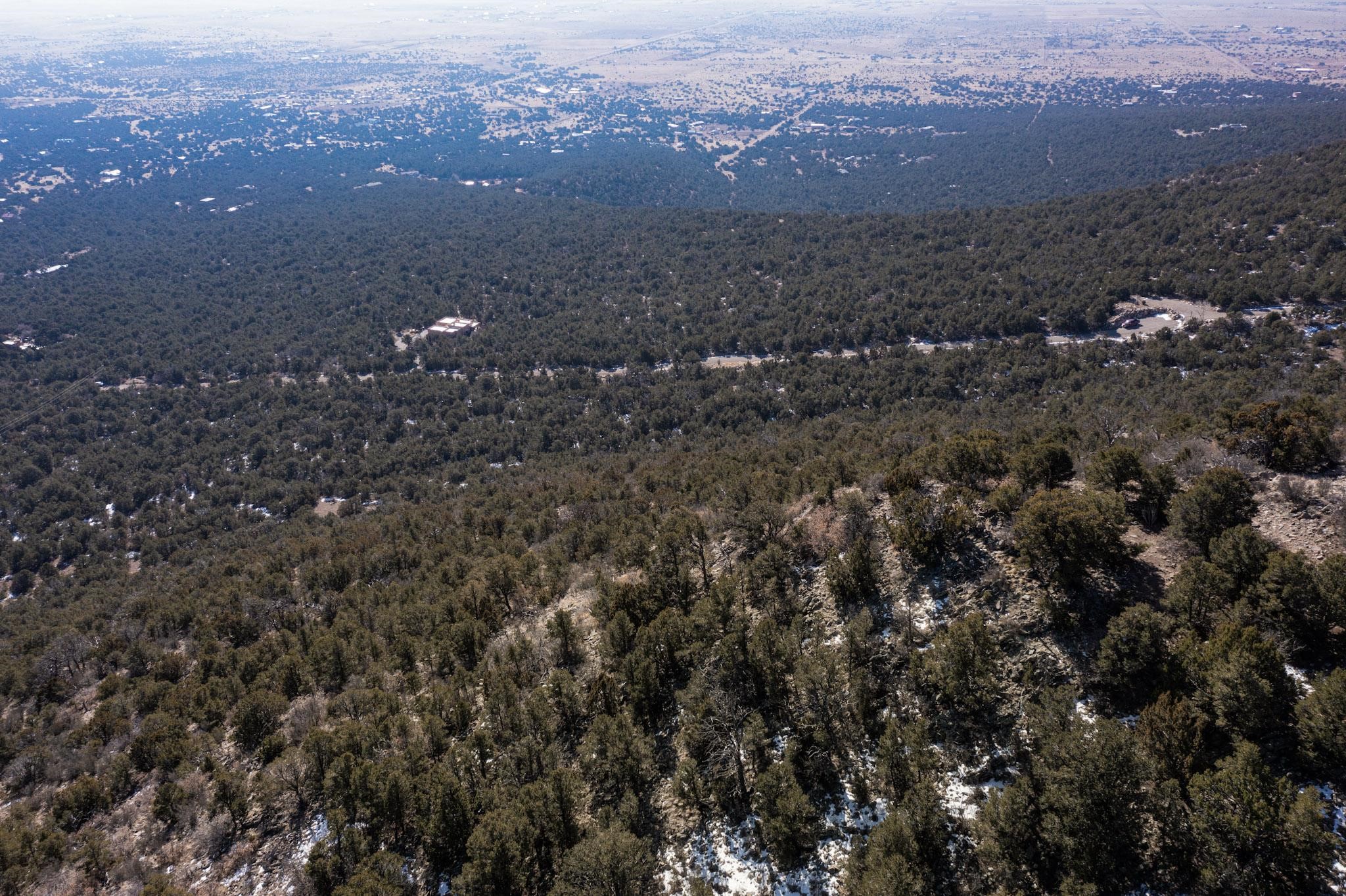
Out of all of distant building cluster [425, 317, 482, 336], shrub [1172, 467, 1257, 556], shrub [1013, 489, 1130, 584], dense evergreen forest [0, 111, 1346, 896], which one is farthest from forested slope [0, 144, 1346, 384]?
shrub [1013, 489, 1130, 584]

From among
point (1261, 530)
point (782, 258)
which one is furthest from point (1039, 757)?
point (782, 258)

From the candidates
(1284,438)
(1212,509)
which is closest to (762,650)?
(1212,509)

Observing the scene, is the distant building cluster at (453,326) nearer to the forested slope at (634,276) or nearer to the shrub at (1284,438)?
the forested slope at (634,276)

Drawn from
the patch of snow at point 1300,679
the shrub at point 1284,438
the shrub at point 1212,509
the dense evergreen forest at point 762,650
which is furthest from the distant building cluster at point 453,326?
the patch of snow at point 1300,679

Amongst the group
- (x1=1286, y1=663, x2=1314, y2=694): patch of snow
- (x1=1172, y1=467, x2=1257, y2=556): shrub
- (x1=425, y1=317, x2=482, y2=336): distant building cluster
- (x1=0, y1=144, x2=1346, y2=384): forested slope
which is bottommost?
(x1=425, y1=317, x2=482, y2=336): distant building cluster

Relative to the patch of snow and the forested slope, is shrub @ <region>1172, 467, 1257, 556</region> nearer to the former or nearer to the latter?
the patch of snow

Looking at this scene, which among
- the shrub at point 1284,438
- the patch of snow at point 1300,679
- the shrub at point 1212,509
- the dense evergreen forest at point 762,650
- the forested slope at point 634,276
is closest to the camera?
the dense evergreen forest at point 762,650

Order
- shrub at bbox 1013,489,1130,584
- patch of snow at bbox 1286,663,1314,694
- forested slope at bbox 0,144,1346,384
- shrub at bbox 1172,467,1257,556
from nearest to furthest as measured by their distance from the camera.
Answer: patch of snow at bbox 1286,663,1314,694 < shrub at bbox 1013,489,1130,584 < shrub at bbox 1172,467,1257,556 < forested slope at bbox 0,144,1346,384

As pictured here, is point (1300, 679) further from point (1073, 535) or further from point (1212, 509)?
point (1212, 509)
